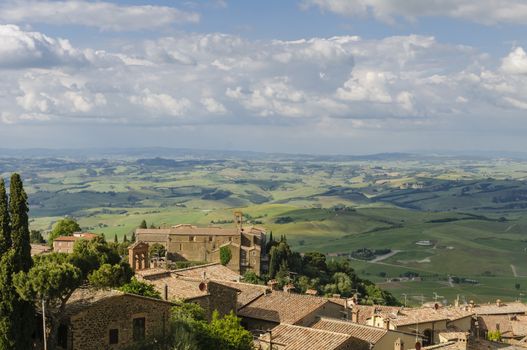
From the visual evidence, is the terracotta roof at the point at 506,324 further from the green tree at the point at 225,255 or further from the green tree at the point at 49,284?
the green tree at the point at 49,284

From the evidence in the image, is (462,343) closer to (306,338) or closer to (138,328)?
(306,338)

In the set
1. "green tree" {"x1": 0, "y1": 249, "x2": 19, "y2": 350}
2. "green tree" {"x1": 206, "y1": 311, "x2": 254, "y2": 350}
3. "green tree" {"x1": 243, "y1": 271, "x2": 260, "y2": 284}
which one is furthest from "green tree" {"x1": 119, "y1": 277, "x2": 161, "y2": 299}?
"green tree" {"x1": 243, "y1": 271, "x2": 260, "y2": 284}

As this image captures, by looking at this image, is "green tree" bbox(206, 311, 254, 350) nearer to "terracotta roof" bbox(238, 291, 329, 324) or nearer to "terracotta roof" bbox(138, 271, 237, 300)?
"terracotta roof" bbox(138, 271, 237, 300)

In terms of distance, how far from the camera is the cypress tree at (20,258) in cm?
3167

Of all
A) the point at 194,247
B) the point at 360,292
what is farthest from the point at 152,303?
the point at 194,247

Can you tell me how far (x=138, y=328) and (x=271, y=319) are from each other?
1474 centimetres

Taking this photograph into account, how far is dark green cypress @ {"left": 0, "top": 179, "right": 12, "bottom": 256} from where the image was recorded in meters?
32.4

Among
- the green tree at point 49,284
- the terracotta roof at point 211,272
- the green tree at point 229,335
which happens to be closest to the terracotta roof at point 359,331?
the green tree at point 229,335

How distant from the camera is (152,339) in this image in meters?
34.5

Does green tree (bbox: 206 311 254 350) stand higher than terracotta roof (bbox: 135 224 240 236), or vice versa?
green tree (bbox: 206 311 254 350)

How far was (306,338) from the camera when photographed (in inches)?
1553

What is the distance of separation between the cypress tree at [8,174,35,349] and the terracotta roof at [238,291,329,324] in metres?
19.2

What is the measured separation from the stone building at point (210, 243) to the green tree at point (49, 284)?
230ft

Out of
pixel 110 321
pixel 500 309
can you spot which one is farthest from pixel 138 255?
pixel 500 309
